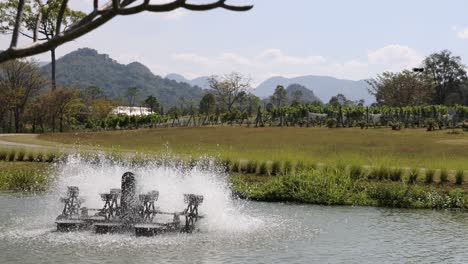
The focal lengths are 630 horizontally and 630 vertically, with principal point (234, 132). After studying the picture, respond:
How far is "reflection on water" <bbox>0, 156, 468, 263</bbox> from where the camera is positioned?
13.8 metres

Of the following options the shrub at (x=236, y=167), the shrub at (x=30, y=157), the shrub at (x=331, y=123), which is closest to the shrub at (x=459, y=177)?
the shrub at (x=236, y=167)

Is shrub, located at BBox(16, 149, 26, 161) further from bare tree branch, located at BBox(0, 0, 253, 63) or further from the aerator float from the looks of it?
bare tree branch, located at BBox(0, 0, 253, 63)

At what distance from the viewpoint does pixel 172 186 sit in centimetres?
2277

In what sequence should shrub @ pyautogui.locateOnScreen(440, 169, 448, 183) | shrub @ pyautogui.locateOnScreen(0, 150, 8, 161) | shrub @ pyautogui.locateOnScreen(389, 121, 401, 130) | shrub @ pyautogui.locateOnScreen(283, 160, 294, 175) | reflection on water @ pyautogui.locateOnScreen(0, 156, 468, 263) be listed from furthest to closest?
1. shrub @ pyautogui.locateOnScreen(389, 121, 401, 130)
2. shrub @ pyautogui.locateOnScreen(0, 150, 8, 161)
3. shrub @ pyautogui.locateOnScreen(283, 160, 294, 175)
4. shrub @ pyautogui.locateOnScreen(440, 169, 448, 183)
5. reflection on water @ pyautogui.locateOnScreen(0, 156, 468, 263)

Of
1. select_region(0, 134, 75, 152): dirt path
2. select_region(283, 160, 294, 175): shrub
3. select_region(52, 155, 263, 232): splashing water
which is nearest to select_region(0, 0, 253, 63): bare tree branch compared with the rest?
select_region(52, 155, 263, 232): splashing water

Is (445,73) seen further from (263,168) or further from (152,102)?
(263,168)

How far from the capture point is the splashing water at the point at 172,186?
1878 centimetres

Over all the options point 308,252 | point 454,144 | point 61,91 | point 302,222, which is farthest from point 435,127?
point 308,252

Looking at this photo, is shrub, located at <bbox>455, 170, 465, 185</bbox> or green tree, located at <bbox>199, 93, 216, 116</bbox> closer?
shrub, located at <bbox>455, 170, 465, 185</bbox>

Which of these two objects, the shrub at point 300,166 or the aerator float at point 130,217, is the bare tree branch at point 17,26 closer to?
the aerator float at point 130,217

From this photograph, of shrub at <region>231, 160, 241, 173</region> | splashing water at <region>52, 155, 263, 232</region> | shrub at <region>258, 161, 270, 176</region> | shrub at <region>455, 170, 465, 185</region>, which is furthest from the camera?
shrub at <region>231, 160, 241, 173</region>

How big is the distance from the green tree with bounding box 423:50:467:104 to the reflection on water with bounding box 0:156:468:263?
12503 centimetres

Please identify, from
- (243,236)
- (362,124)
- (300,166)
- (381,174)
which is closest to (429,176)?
(381,174)

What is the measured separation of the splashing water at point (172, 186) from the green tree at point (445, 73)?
122 meters
